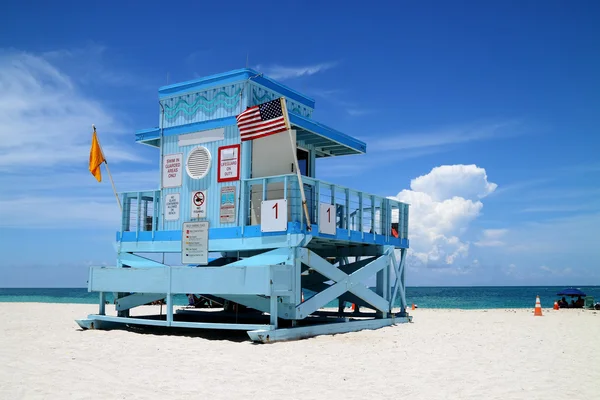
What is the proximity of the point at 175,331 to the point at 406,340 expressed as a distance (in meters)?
5.90

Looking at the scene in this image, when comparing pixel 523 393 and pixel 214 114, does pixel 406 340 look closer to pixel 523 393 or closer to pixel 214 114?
pixel 523 393

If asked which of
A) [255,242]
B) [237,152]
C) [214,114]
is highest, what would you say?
[214,114]

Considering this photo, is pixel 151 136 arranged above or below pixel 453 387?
above

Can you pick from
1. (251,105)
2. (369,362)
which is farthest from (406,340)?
(251,105)

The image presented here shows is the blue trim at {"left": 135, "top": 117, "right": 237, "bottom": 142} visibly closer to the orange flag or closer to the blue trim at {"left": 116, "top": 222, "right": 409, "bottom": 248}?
the orange flag

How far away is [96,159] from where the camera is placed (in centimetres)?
1652

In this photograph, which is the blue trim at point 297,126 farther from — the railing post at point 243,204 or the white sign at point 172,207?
the white sign at point 172,207

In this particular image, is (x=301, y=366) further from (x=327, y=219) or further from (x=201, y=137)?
(x=201, y=137)

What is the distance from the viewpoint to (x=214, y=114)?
605 inches

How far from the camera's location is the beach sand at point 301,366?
25.3ft

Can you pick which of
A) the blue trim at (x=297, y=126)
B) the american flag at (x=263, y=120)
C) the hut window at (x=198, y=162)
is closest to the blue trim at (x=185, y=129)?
the blue trim at (x=297, y=126)

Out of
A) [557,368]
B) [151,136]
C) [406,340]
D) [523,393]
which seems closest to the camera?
[523,393]

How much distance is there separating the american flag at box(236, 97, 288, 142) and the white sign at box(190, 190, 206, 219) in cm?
227

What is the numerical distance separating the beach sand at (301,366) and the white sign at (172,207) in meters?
3.29
